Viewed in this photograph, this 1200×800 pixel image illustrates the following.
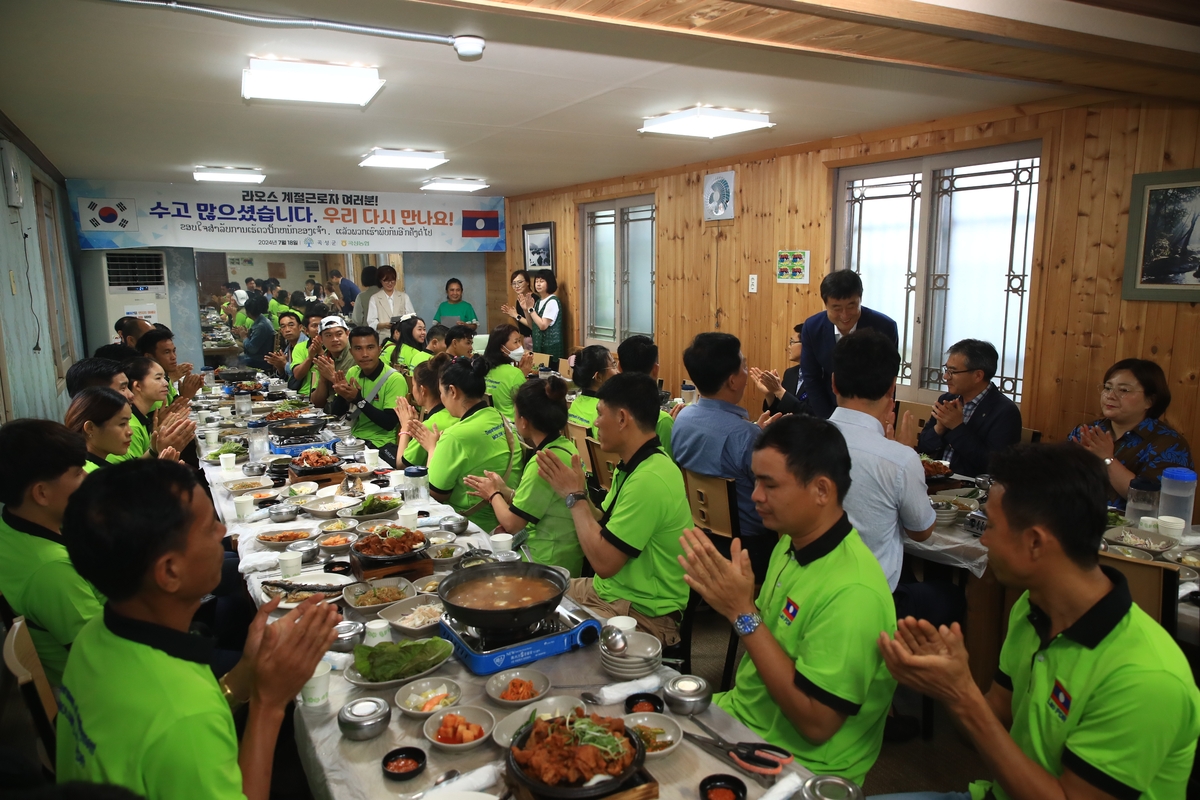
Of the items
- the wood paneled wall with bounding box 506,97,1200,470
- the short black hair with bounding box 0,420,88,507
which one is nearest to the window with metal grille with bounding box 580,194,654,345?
the wood paneled wall with bounding box 506,97,1200,470

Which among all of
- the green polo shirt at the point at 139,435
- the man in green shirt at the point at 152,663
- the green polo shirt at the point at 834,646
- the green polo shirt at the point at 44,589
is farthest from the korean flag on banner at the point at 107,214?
the green polo shirt at the point at 834,646

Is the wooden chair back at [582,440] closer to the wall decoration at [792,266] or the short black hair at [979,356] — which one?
the short black hair at [979,356]

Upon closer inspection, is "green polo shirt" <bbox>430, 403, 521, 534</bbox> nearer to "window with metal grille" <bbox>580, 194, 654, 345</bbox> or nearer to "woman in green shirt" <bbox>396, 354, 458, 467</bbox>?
"woman in green shirt" <bbox>396, 354, 458, 467</bbox>

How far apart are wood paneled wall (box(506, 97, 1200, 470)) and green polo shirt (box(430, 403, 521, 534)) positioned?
3.44m

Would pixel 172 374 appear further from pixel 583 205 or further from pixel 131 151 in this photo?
pixel 583 205

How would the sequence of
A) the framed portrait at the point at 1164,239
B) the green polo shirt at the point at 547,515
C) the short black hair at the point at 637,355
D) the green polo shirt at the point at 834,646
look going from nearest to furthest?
the green polo shirt at the point at 834,646 → the green polo shirt at the point at 547,515 → the framed portrait at the point at 1164,239 → the short black hair at the point at 637,355

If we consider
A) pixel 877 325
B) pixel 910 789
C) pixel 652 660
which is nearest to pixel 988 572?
pixel 910 789

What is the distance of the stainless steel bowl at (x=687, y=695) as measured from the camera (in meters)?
1.73

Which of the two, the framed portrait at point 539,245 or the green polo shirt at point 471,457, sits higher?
the framed portrait at point 539,245

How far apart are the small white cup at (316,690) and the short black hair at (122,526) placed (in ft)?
1.71

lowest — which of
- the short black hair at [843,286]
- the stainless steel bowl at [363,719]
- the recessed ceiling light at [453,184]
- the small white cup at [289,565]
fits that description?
the stainless steel bowl at [363,719]

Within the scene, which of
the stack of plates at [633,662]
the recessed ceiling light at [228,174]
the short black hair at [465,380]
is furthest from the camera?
the recessed ceiling light at [228,174]

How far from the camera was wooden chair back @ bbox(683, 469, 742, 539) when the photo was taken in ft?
10.8

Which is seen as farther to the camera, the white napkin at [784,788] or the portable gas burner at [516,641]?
the portable gas burner at [516,641]
